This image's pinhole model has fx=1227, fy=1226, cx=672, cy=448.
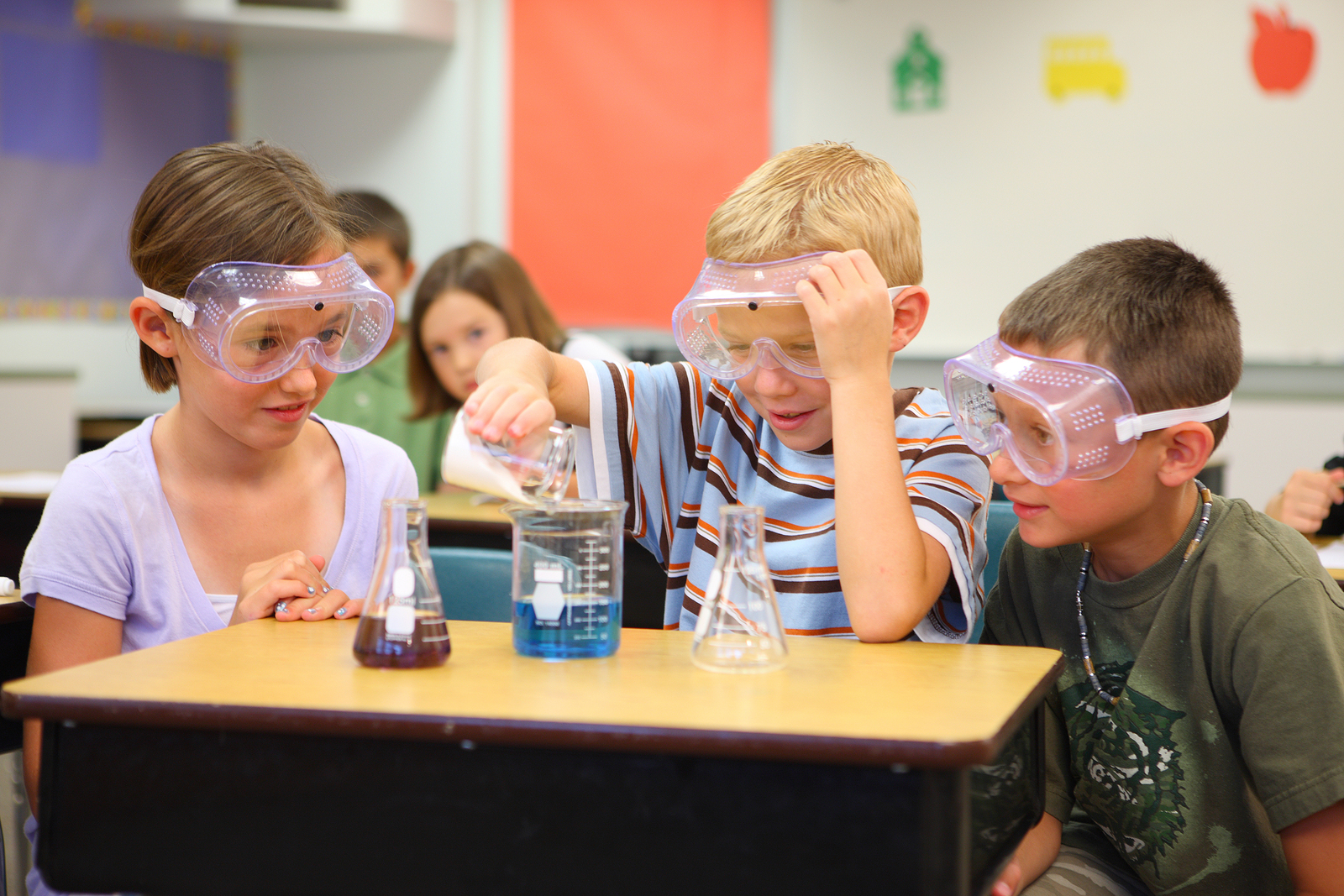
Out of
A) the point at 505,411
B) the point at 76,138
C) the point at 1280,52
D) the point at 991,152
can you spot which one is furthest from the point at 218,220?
the point at 76,138

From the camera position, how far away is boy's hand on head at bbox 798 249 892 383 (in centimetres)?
138

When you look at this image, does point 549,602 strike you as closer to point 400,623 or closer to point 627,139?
point 400,623

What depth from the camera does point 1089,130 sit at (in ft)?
15.3

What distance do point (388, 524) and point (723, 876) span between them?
18.1 inches

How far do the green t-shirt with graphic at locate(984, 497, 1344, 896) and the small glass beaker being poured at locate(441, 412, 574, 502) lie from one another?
724mm

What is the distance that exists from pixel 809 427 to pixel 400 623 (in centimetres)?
66

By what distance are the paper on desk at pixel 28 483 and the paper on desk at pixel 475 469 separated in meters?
1.93

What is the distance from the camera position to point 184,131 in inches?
224

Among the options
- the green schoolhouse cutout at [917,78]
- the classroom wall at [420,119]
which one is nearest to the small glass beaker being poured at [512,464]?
the green schoolhouse cutout at [917,78]

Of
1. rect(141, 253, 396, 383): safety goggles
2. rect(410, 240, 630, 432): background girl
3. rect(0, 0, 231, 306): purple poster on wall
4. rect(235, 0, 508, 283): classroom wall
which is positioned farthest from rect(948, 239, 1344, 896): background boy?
rect(0, 0, 231, 306): purple poster on wall

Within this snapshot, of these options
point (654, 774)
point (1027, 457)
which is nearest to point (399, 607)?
point (654, 774)

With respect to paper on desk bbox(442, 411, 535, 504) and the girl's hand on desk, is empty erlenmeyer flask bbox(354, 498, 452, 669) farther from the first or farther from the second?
the girl's hand on desk

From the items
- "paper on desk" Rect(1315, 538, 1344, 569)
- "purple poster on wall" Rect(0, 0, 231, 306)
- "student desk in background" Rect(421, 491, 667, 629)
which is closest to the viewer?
"paper on desk" Rect(1315, 538, 1344, 569)

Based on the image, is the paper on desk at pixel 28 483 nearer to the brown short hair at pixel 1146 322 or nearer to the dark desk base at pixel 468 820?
the dark desk base at pixel 468 820
